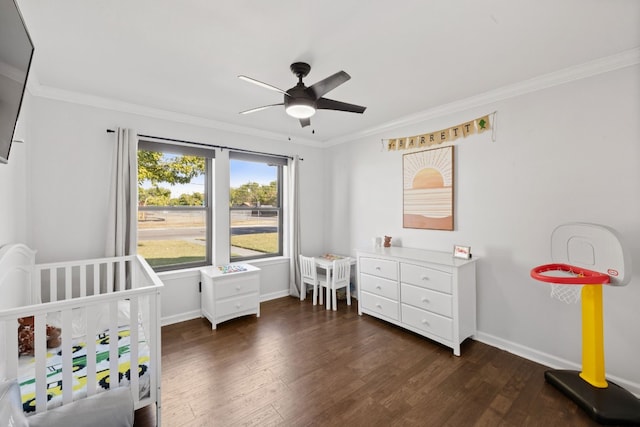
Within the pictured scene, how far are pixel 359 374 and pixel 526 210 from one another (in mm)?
2054

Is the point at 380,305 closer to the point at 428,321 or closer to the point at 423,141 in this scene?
the point at 428,321

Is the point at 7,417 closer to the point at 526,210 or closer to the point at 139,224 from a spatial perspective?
the point at 139,224

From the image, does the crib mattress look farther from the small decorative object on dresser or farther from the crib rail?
the small decorative object on dresser

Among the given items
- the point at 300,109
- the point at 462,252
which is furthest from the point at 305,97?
the point at 462,252

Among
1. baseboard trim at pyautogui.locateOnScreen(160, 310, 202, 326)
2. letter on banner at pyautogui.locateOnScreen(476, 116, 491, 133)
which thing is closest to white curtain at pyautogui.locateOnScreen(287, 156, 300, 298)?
baseboard trim at pyautogui.locateOnScreen(160, 310, 202, 326)

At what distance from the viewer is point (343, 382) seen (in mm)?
2104

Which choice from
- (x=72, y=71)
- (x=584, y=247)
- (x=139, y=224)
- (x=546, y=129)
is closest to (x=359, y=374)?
(x=584, y=247)

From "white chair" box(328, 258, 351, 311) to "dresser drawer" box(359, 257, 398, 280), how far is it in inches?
15.6

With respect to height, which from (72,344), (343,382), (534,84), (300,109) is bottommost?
(343,382)

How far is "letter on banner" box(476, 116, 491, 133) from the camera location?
8.82 ft

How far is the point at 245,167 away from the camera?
3.96 metres

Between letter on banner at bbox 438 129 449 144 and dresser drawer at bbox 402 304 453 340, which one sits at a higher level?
letter on banner at bbox 438 129 449 144

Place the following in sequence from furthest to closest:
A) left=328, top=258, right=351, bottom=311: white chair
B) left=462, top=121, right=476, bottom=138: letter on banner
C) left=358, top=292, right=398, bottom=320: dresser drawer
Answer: left=328, top=258, right=351, bottom=311: white chair → left=358, top=292, right=398, bottom=320: dresser drawer → left=462, top=121, right=476, bottom=138: letter on banner

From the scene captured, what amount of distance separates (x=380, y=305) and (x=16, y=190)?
3.47 meters
